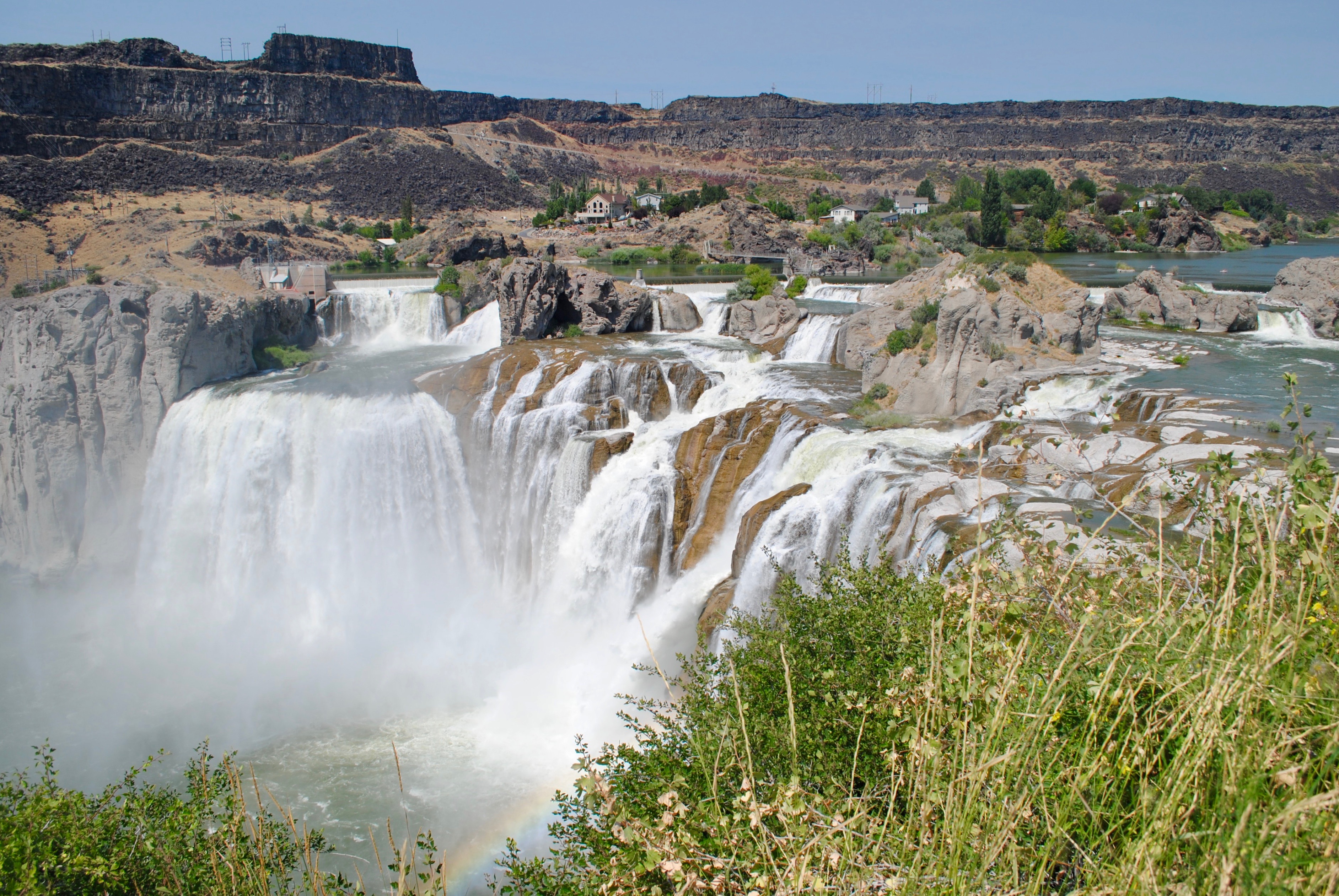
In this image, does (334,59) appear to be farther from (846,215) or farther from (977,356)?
(977,356)

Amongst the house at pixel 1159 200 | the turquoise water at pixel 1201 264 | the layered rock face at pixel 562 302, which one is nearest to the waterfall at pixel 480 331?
the layered rock face at pixel 562 302

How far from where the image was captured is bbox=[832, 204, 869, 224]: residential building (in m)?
65.6

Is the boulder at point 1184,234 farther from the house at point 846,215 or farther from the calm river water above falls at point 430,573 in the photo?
the calm river water above falls at point 430,573

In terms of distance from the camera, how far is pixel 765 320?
25.7 m

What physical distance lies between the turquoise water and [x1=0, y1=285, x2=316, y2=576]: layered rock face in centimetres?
2647

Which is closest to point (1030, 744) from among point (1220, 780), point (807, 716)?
Result: point (1220, 780)

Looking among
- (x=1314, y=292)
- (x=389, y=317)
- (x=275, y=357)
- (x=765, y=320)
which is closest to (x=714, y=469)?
(x=765, y=320)

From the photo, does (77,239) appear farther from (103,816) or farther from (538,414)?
(103,816)

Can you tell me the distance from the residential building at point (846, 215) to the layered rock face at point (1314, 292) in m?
39.5

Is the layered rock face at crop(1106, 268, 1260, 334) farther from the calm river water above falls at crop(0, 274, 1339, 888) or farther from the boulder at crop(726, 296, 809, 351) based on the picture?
the boulder at crop(726, 296, 809, 351)

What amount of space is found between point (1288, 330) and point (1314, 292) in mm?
1900

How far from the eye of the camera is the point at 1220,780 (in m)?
2.84

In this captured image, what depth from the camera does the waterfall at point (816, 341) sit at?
22.7 metres

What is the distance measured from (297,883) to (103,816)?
10.7 feet
